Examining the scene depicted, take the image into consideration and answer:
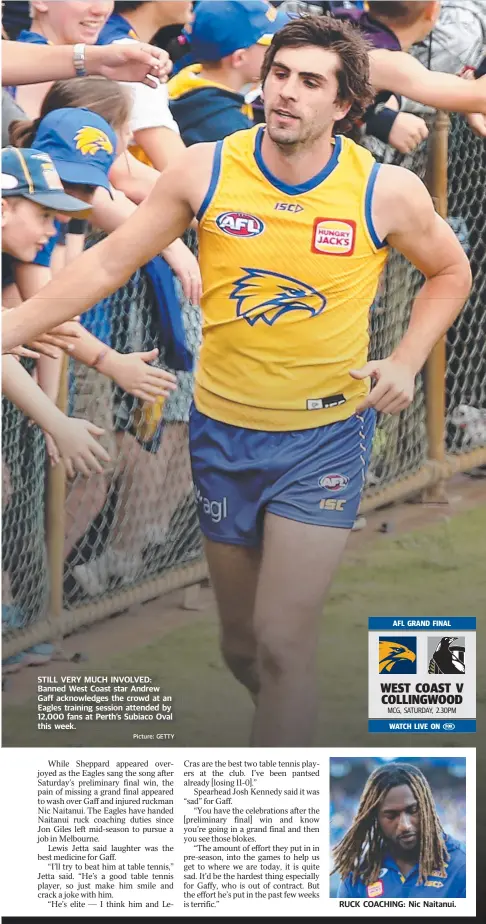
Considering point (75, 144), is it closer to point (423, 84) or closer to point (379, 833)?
point (423, 84)

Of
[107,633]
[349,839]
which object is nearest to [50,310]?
[107,633]

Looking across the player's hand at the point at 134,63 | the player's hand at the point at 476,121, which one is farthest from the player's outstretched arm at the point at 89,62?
the player's hand at the point at 476,121

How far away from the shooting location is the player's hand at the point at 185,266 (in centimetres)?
362

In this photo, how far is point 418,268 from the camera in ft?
11.9

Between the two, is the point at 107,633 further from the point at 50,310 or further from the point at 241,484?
the point at 50,310

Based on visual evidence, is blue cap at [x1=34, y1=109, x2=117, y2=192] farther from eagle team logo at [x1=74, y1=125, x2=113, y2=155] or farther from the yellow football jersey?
the yellow football jersey

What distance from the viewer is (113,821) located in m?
3.71

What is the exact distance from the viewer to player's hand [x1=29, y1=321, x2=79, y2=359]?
3.68 metres

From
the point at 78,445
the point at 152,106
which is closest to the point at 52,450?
the point at 78,445

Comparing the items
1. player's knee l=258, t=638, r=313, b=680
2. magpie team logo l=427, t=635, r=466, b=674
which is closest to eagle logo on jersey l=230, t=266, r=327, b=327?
player's knee l=258, t=638, r=313, b=680

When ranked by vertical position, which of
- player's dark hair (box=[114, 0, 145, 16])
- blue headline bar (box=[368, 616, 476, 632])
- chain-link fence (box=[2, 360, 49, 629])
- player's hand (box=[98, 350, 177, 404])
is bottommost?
blue headline bar (box=[368, 616, 476, 632])

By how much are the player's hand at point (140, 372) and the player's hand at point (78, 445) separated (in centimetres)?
16

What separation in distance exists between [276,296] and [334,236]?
0.21 metres

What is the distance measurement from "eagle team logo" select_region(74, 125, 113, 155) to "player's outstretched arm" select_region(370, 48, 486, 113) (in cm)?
72
